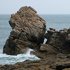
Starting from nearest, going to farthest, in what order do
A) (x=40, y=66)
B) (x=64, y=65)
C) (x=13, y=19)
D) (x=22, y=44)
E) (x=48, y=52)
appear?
(x=64, y=65), (x=40, y=66), (x=48, y=52), (x=22, y=44), (x=13, y=19)

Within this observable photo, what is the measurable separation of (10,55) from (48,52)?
801cm

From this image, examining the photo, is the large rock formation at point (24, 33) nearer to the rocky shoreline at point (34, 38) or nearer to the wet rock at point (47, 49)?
the rocky shoreline at point (34, 38)

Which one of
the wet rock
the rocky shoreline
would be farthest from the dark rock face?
the wet rock

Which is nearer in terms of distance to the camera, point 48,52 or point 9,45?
point 48,52

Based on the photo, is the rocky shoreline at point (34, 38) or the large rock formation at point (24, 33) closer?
the rocky shoreline at point (34, 38)

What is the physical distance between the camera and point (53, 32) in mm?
59812

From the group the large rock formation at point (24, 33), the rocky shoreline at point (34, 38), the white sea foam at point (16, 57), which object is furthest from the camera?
the large rock formation at point (24, 33)

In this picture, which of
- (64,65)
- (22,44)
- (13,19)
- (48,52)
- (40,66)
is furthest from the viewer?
(13,19)

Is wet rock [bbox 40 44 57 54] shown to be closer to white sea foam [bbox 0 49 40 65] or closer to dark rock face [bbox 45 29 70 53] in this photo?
dark rock face [bbox 45 29 70 53]

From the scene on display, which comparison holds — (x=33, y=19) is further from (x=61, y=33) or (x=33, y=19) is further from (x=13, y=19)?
(x=61, y=33)

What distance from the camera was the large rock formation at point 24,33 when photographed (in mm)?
59159

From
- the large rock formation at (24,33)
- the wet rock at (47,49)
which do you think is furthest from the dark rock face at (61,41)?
the large rock formation at (24,33)

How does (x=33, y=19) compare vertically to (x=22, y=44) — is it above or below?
above

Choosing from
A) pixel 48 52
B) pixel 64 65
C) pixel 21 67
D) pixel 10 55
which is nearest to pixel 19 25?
pixel 10 55
